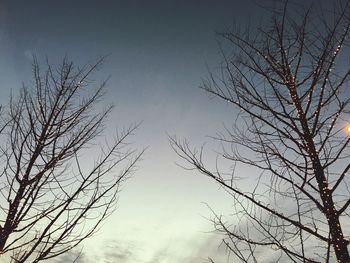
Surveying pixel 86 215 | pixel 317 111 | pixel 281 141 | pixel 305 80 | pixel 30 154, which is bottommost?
pixel 86 215

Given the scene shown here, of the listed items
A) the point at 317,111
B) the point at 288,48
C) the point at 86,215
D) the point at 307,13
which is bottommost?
the point at 86,215

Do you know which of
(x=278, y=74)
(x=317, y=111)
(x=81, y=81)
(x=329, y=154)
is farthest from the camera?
(x=81, y=81)

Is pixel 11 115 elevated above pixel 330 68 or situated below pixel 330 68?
below

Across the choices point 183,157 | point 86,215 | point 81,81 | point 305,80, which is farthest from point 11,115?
point 305,80

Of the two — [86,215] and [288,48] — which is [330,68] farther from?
[86,215]

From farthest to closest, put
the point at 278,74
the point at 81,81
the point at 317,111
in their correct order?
1. the point at 81,81
2. the point at 278,74
3. the point at 317,111

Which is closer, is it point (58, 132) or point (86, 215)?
point (86, 215)

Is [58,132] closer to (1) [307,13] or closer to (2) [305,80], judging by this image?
(2) [305,80]

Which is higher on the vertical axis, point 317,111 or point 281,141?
point 317,111

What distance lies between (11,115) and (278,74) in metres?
4.00

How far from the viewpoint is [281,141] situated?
4887 mm

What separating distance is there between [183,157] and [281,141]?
134 cm

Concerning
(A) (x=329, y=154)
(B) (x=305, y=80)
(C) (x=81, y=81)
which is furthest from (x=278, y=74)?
(C) (x=81, y=81)

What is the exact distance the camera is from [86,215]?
454cm
